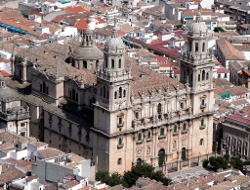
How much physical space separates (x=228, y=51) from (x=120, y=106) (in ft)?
182

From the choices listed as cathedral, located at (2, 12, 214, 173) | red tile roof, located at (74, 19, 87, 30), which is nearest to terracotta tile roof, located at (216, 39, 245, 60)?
red tile roof, located at (74, 19, 87, 30)

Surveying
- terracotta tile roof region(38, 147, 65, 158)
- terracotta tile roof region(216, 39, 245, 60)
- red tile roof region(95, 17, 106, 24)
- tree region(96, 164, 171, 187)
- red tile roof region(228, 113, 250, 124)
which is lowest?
tree region(96, 164, 171, 187)

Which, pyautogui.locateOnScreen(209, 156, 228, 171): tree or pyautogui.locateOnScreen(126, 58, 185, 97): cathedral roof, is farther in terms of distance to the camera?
pyautogui.locateOnScreen(209, 156, 228, 171): tree

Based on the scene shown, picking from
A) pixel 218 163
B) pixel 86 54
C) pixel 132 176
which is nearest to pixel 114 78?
pixel 132 176

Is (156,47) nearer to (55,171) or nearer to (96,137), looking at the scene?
(96,137)

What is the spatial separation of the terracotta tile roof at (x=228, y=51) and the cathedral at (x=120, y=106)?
3804 centimetres

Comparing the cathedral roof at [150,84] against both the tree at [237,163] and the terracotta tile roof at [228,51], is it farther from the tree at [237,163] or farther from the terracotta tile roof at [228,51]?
the terracotta tile roof at [228,51]

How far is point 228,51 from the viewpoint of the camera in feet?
555

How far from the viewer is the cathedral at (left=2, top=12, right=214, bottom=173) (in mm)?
117562

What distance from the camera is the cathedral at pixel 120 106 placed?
118m

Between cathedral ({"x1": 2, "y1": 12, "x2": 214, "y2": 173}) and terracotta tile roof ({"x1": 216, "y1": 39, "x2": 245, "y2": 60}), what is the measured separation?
38.0 meters

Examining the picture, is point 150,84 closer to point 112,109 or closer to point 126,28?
point 112,109

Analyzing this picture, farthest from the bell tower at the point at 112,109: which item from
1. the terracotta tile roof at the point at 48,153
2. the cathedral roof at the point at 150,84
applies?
the terracotta tile roof at the point at 48,153

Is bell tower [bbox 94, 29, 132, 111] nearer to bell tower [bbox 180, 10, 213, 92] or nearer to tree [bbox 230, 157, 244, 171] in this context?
bell tower [bbox 180, 10, 213, 92]
